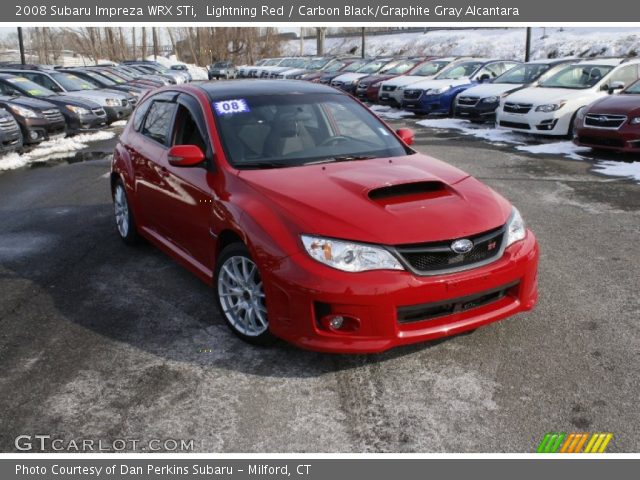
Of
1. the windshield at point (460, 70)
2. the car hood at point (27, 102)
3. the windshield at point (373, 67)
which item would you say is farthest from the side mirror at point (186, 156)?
the windshield at point (373, 67)

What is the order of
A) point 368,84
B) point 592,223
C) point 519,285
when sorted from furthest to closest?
1. point 368,84
2. point 592,223
3. point 519,285

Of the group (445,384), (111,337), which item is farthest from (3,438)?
(445,384)

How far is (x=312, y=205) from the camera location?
380 centimetres

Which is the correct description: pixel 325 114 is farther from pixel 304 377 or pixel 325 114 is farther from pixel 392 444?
pixel 392 444

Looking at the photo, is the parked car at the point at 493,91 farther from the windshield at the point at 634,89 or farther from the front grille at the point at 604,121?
the front grille at the point at 604,121

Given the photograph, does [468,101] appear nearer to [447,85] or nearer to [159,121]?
[447,85]

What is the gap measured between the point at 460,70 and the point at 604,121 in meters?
10.2

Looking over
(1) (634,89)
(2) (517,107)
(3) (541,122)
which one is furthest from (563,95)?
(1) (634,89)

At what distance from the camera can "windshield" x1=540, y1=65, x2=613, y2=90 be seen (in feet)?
44.4

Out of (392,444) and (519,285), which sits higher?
(519,285)

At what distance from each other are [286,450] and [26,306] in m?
2.80

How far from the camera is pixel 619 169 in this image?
9.86 meters

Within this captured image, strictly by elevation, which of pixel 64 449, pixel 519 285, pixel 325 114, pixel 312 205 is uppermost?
pixel 325 114

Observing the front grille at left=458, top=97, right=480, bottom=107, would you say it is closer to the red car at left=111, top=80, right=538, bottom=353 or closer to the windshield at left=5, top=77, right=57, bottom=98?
the windshield at left=5, top=77, right=57, bottom=98
